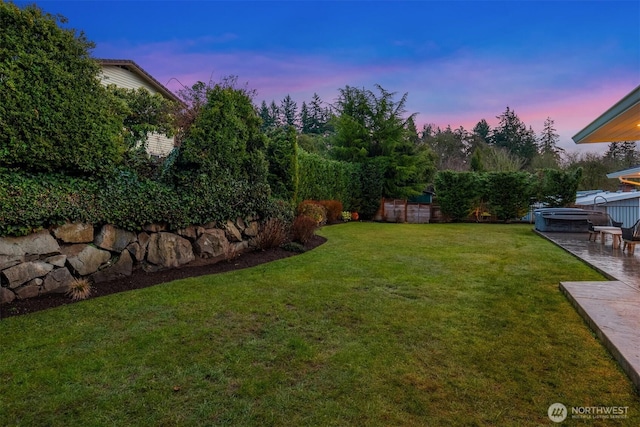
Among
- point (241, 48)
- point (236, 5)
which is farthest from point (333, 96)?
point (236, 5)

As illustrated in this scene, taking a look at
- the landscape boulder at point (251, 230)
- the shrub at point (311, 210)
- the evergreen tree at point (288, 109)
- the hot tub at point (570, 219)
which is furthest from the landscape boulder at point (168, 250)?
the evergreen tree at point (288, 109)

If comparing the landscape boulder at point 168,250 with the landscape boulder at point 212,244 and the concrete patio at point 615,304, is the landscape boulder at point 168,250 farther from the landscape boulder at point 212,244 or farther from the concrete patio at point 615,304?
the concrete patio at point 615,304

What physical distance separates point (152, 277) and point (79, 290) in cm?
99

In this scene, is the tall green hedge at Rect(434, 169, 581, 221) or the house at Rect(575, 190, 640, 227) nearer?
the house at Rect(575, 190, 640, 227)

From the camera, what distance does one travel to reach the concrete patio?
2619mm

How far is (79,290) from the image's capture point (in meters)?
4.22

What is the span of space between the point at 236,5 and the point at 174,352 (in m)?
9.71

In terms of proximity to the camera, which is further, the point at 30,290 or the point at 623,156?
the point at 623,156

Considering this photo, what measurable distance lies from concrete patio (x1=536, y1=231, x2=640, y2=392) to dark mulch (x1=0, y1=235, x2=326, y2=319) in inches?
194

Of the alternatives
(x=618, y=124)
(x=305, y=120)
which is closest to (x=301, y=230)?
(x=618, y=124)

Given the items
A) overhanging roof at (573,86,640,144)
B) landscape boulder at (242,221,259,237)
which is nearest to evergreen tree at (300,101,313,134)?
landscape boulder at (242,221,259,237)

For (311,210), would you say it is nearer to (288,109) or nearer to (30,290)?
(30,290)

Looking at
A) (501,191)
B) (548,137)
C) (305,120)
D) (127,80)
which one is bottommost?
(501,191)

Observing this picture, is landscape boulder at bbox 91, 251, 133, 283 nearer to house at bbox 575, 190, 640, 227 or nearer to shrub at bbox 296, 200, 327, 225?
shrub at bbox 296, 200, 327, 225
